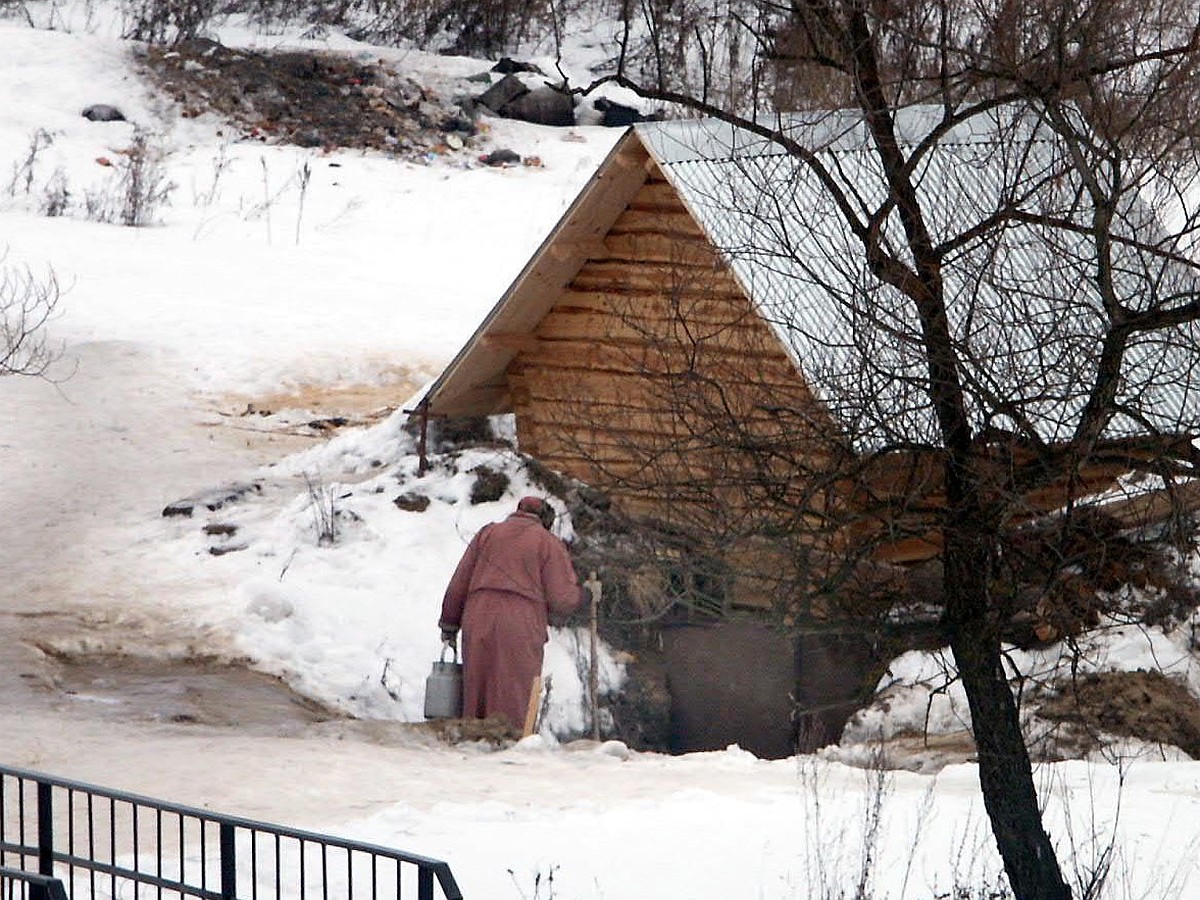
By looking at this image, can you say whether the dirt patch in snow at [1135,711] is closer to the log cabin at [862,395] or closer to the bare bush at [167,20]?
the log cabin at [862,395]

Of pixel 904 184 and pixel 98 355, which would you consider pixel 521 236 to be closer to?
pixel 98 355

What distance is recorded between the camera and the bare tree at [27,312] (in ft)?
59.5

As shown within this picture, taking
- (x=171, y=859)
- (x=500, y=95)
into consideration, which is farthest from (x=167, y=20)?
(x=171, y=859)

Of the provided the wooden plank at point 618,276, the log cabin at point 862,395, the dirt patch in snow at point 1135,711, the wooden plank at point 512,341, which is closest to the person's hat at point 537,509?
the log cabin at point 862,395

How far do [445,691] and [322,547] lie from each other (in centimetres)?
302

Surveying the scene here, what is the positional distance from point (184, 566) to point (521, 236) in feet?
37.0

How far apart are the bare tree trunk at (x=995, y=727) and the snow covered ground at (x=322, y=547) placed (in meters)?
0.18

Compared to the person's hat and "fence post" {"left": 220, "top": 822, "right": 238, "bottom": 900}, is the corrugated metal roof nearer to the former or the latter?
"fence post" {"left": 220, "top": 822, "right": 238, "bottom": 900}

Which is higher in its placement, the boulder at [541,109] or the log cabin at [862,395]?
the boulder at [541,109]

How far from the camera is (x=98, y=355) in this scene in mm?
18891

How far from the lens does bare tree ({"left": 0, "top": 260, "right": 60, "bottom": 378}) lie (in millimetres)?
18125

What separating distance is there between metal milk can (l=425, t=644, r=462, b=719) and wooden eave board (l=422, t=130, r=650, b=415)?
295 centimetres

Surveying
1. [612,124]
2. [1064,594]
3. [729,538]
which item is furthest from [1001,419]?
[612,124]

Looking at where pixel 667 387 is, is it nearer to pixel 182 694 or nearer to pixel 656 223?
pixel 182 694
